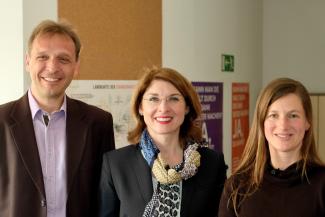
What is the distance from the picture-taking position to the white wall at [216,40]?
3859 millimetres

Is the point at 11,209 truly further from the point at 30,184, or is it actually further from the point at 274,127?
the point at 274,127

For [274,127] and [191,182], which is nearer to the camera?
[274,127]

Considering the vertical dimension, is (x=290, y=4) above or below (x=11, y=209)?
above

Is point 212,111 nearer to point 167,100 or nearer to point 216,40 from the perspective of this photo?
point 216,40

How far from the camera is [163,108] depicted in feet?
6.71

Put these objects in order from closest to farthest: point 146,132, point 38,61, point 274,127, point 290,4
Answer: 1. point 274,127
2. point 38,61
3. point 146,132
4. point 290,4

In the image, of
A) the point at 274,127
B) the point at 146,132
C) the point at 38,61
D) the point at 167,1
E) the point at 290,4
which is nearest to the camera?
the point at 274,127

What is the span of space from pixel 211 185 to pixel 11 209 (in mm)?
912

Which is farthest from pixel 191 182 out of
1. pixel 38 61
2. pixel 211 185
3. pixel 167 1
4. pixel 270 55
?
pixel 270 55

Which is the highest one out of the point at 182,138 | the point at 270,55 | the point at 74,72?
the point at 270,55

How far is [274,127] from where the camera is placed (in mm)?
1880

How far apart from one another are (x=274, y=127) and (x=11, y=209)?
3.93ft

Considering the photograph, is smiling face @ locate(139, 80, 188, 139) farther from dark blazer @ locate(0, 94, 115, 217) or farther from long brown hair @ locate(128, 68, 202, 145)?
dark blazer @ locate(0, 94, 115, 217)

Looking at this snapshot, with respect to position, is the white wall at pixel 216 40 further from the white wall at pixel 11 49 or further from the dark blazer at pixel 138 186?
the dark blazer at pixel 138 186
